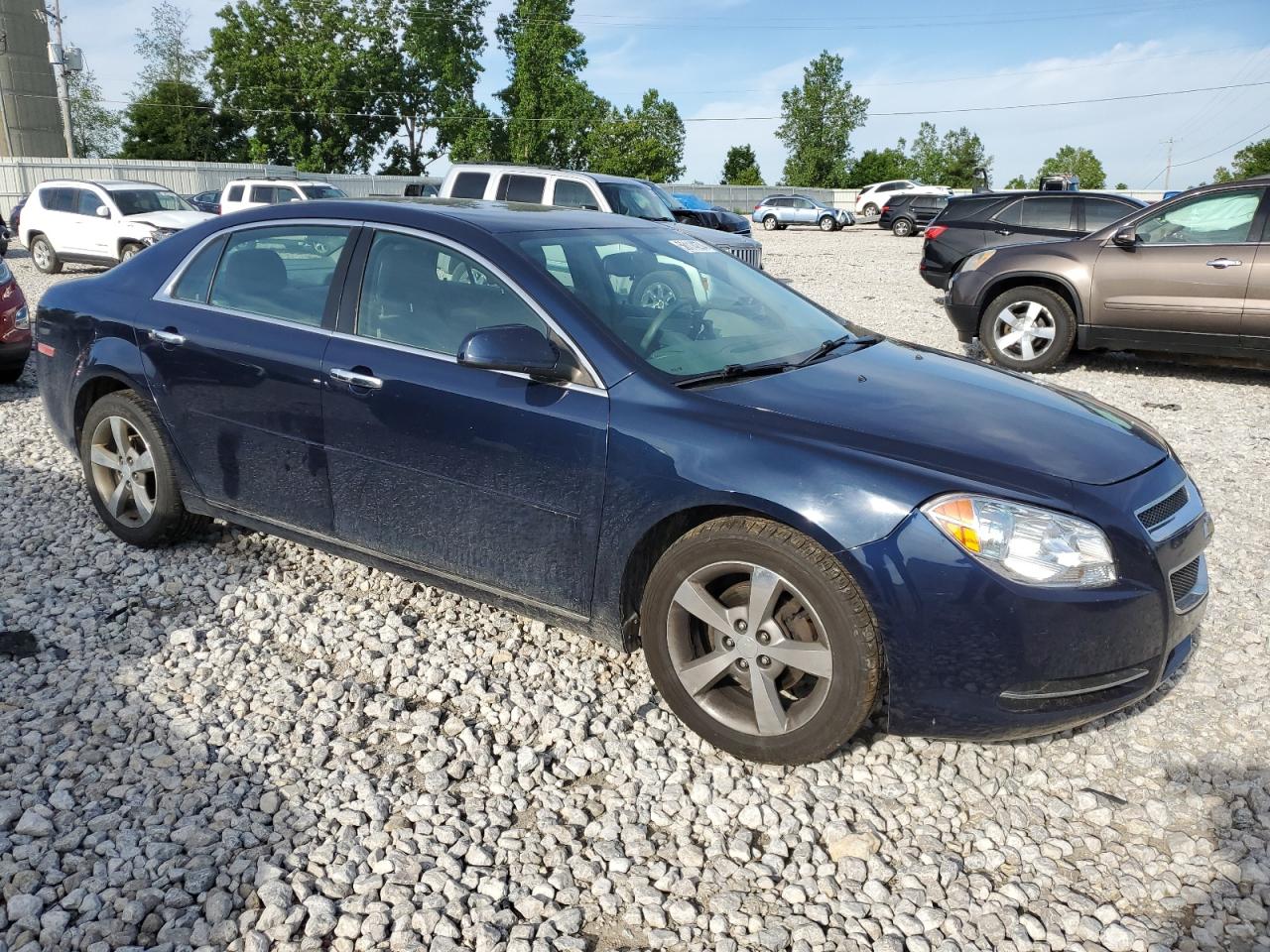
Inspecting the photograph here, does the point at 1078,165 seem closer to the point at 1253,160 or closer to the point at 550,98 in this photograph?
the point at 1253,160

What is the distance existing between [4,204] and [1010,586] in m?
40.5

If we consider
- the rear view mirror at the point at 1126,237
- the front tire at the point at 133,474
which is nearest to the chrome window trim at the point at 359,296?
the front tire at the point at 133,474

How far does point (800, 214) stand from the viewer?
41.5 meters

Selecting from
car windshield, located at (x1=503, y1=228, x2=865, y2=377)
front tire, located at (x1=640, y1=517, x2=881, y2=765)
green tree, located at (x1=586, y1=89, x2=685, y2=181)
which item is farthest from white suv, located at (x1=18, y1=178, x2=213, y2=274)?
green tree, located at (x1=586, y1=89, x2=685, y2=181)

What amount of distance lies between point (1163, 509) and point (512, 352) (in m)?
2.06

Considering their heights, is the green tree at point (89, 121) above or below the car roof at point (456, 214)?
above

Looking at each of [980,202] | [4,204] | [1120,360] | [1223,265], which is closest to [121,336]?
[1223,265]

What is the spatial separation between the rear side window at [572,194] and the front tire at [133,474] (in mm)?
10255

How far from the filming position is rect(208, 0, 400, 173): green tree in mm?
62188

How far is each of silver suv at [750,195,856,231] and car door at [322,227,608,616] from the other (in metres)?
Answer: 39.1

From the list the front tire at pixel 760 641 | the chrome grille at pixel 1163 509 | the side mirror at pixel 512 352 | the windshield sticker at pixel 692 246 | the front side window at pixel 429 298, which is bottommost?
the front tire at pixel 760 641

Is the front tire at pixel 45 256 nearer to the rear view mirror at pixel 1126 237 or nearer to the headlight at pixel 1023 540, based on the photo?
the rear view mirror at pixel 1126 237

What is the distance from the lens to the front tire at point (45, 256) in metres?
18.5

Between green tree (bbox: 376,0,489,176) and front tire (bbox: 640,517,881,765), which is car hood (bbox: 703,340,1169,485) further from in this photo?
green tree (bbox: 376,0,489,176)
